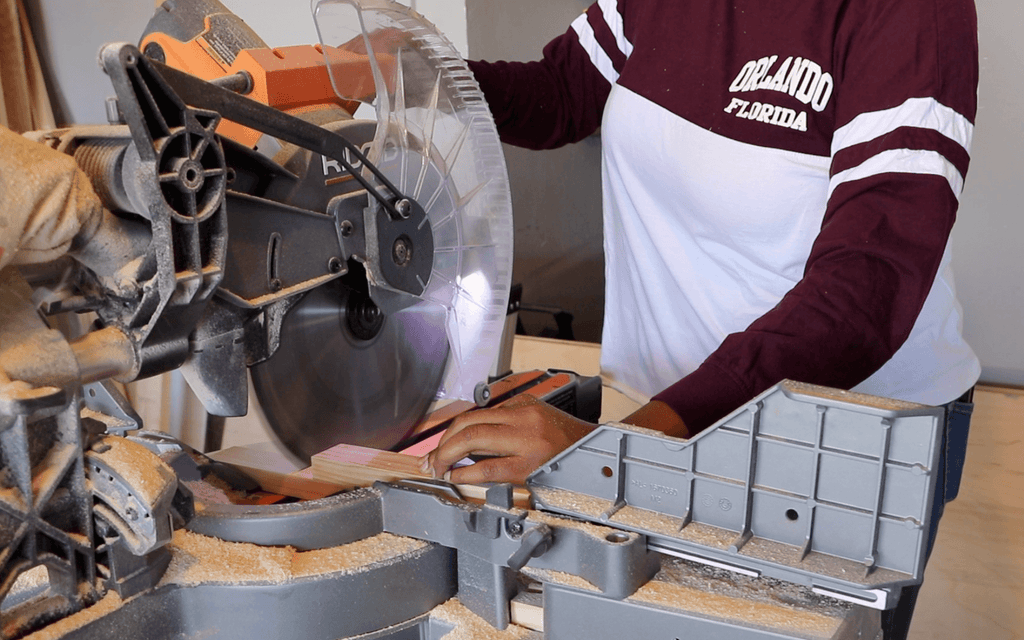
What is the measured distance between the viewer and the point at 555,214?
313 centimetres

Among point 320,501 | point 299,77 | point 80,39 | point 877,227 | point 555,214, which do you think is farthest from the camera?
point 80,39

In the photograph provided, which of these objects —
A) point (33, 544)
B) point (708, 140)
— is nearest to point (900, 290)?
point (708, 140)

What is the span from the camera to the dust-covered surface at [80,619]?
0.72 m

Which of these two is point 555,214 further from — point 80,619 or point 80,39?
point 80,619

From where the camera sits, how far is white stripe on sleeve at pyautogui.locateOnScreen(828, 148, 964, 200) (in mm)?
1025

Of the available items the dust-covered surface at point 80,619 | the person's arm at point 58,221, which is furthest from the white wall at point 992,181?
the dust-covered surface at point 80,619

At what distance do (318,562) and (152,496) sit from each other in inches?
7.0

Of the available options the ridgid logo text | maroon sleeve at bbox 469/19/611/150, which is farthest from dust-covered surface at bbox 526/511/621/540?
maroon sleeve at bbox 469/19/611/150

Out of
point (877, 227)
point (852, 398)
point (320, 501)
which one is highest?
point (877, 227)

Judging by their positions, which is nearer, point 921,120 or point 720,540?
point 720,540

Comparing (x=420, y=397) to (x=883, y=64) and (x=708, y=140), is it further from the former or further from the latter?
(x=883, y=64)

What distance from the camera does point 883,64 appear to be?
1.10 metres

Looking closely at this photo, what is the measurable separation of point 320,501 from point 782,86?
0.91m

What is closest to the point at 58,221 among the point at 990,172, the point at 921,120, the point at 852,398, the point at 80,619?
the point at 80,619
